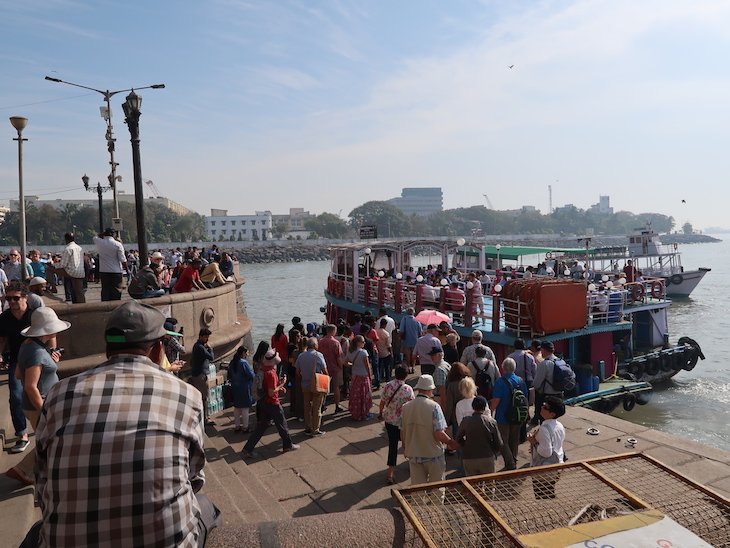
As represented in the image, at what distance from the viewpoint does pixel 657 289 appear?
20234 millimetres

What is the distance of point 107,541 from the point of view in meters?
2.10

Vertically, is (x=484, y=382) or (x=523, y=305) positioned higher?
(x=523, y=305)

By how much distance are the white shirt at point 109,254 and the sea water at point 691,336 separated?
11595 millimetres

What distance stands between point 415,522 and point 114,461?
5.17ft

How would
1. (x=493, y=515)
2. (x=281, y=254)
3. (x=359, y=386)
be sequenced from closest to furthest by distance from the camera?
(x=493, y=515)
(x=359, y=386)
(x=281, y=254)

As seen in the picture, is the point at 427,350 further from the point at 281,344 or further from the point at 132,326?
the point at 132,326

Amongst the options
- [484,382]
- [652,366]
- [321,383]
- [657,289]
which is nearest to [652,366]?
[652,366]

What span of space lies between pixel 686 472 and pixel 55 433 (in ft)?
25.5

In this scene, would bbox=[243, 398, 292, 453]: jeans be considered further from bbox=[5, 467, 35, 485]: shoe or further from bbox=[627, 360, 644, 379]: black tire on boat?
bbox=[627, 360, 644, 379]: black tire on boat

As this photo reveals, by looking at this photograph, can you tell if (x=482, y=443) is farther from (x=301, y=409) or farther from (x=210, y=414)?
(x=210, y=414)

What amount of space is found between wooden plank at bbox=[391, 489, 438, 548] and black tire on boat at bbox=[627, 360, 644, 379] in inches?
591

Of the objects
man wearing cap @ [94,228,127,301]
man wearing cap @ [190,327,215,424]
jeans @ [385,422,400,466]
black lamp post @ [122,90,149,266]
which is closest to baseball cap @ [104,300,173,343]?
jeans @ [385,422,400,466]

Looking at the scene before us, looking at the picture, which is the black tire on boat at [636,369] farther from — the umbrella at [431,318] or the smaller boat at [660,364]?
the umbrella at [431,318]

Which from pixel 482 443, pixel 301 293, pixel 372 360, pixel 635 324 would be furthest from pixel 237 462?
pixel 301 293
